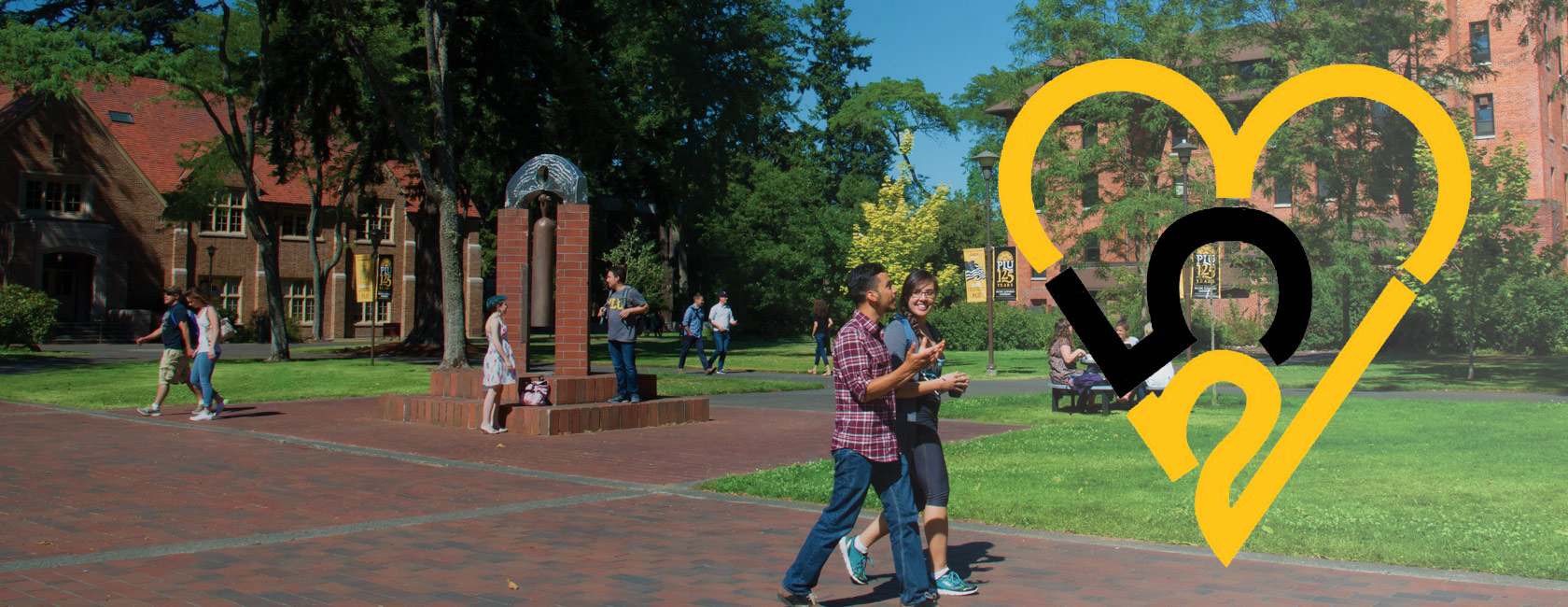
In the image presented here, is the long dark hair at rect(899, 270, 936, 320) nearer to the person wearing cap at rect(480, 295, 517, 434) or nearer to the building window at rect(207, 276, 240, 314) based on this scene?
the person wearing cap at rect(480, 295, 517, 434)

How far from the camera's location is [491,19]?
1053 inches

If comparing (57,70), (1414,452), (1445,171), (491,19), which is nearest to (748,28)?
(491,19)

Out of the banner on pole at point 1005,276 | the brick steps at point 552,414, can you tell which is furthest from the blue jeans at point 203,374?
the banner on pole at point 1005,276

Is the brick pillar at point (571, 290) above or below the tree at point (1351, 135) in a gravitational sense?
below

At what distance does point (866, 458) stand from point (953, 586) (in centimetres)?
90

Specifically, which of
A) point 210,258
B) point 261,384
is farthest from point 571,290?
point 210,258

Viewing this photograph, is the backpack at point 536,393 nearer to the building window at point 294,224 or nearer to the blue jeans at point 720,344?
the blue jeans at point 720,344

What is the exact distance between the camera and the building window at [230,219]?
51.7 metres

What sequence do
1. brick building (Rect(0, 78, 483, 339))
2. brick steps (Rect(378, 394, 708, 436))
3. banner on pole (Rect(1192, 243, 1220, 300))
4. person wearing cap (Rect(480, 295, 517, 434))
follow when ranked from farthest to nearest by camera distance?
1. brick building (Rect(0, 78, 483, 339))
2. banner on pole (Rect(1192, 243, 1220, 300))
3. brick steps (Rect(378, 394, 708, 436))
4. person wearing cap (Rect(480, 295, 517, 434))

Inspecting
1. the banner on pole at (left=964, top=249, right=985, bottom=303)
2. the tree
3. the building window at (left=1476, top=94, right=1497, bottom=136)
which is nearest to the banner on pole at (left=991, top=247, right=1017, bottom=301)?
the banner on pole at (left=964, top=249, right=985, bottom=303)

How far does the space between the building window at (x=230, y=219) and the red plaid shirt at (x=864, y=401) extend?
53.1 m

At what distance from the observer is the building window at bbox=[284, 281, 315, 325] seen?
2126 inches

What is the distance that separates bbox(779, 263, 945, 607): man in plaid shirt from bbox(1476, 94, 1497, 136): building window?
5062 centimetres

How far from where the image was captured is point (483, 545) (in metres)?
6.69
